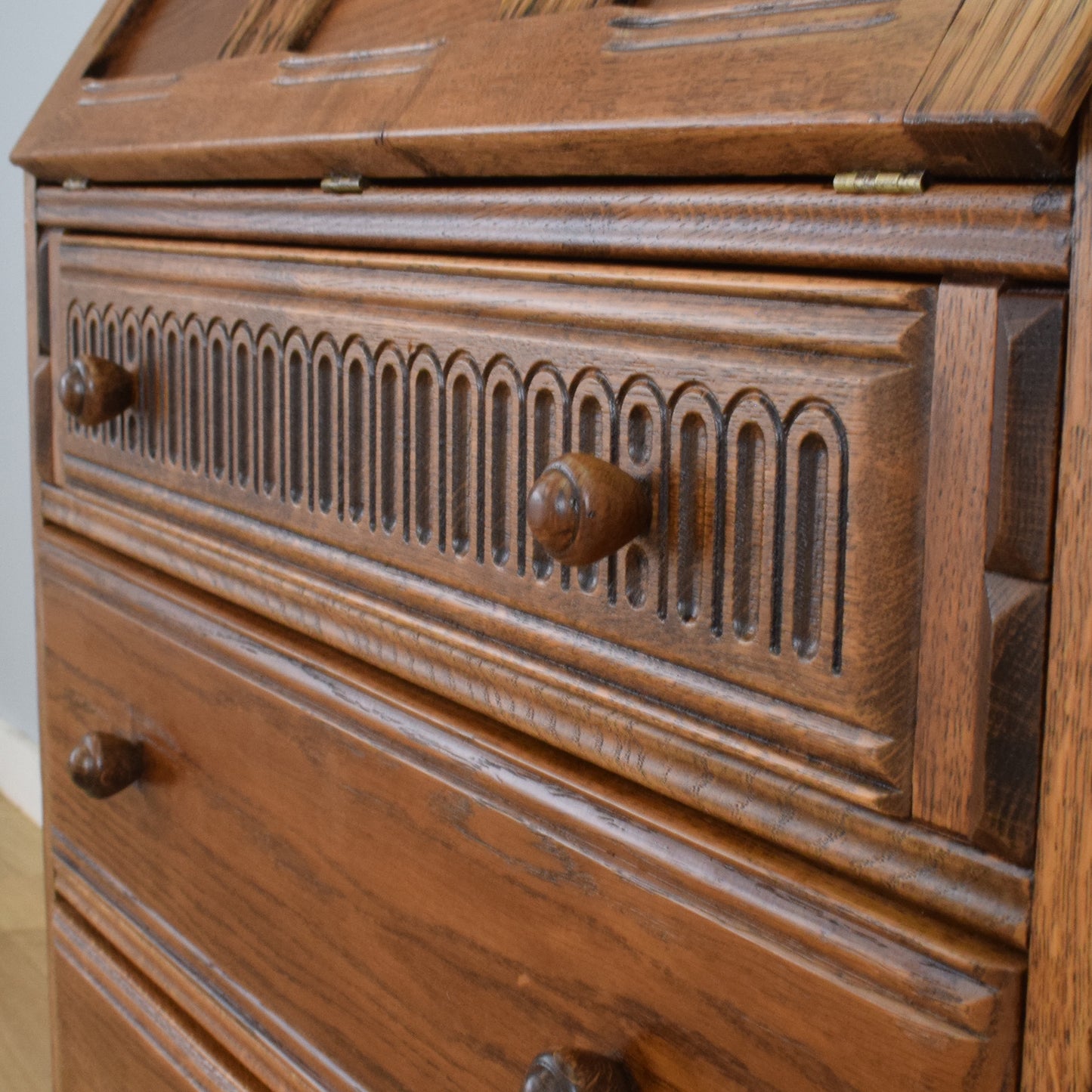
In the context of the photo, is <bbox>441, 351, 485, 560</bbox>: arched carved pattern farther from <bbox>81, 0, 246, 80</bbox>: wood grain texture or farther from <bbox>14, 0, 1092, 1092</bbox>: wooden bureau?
<bbox>81, 0, 246, 80</bbox>: wood grain texture

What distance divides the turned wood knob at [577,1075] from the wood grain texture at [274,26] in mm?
435

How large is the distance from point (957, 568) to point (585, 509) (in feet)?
0.35

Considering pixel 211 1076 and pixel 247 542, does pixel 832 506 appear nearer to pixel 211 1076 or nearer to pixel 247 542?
pixel 247 542

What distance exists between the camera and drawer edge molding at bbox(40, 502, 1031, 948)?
0.31 m

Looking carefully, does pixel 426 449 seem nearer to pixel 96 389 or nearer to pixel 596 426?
pixel 596 426

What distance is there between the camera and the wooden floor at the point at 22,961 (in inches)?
46.4

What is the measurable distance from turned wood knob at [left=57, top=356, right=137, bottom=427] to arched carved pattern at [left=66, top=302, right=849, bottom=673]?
0.06 ft

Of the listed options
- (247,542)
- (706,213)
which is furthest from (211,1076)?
(706,213)

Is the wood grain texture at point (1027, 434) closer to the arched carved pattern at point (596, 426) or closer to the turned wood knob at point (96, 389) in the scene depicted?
the arched carved pattern at point (596, 426)

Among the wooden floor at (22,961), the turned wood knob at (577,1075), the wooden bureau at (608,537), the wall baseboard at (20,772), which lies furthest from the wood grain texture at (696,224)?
the wall baseboard at (20,772)

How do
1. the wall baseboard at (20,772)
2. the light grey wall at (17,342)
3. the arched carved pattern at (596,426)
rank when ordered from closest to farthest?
the arched carved pattern at (596,426), the light grey wall at (17,342), the wall baseboard at (20,772)

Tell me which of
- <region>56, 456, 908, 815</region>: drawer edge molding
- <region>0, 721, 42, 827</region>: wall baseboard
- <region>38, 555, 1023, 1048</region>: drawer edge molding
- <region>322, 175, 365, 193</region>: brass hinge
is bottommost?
<region>0, 721, 42, 827</region>: wall baseboard

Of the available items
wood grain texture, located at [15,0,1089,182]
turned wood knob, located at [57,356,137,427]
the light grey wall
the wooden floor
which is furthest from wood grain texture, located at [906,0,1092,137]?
the light grey wall

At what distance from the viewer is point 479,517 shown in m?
0.43
